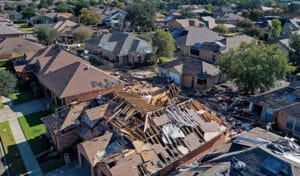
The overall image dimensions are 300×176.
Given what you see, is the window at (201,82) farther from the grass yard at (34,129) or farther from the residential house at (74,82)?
the grass yard at (34,129)

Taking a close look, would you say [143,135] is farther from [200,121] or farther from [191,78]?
[191,78]

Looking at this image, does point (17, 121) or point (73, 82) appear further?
point (73, 82)

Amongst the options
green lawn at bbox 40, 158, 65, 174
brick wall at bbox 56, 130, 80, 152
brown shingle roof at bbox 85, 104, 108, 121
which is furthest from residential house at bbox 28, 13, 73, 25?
green lawn at bbox 40, 158, 65, 174

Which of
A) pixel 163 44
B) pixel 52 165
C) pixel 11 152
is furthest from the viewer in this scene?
pixel 163 44

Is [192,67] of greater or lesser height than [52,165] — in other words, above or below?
above

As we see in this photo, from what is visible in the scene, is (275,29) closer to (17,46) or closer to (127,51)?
(127,51)

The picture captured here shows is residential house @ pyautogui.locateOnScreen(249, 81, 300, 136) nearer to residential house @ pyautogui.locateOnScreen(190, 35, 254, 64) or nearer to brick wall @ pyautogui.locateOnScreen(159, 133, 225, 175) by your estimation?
brick wall @ pyautogui.locateOnScreen(159, 133, 225, 175)

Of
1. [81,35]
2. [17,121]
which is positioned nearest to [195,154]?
[17,121]

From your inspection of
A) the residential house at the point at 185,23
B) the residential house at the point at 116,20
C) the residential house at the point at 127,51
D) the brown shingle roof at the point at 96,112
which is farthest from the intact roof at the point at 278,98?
the residential house at the point at 116,20
